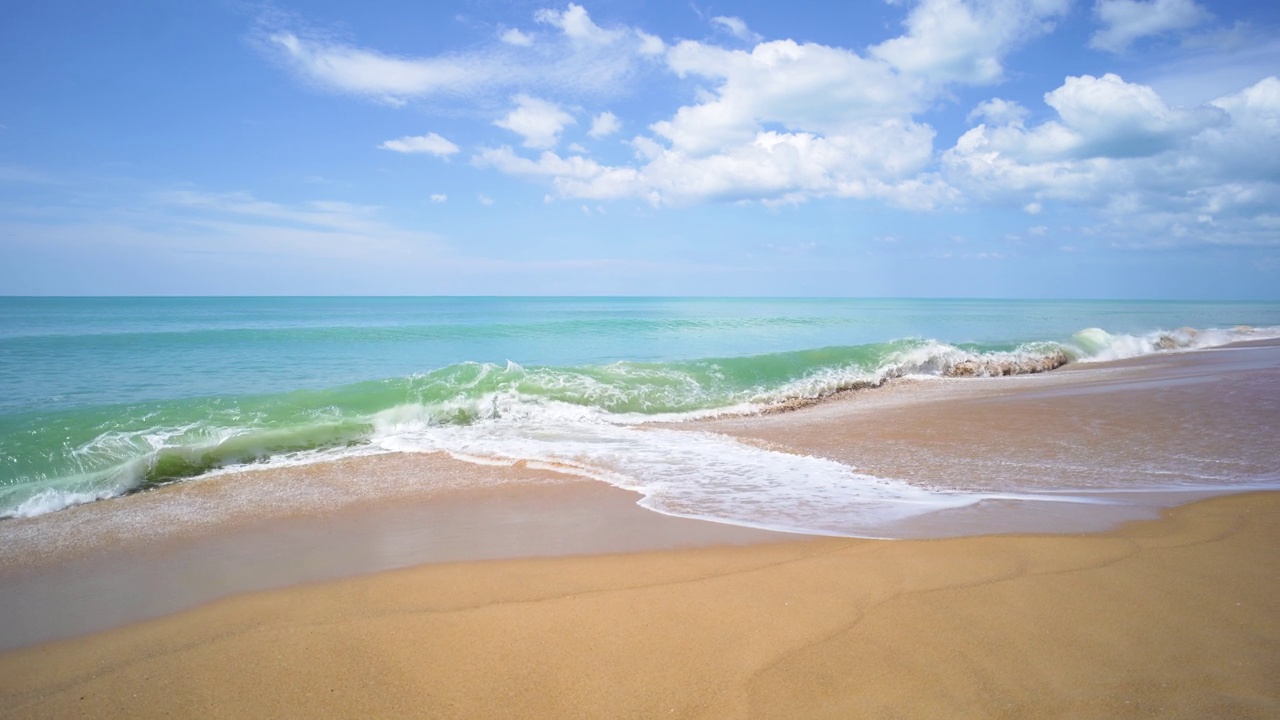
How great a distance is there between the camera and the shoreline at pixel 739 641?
103 inches

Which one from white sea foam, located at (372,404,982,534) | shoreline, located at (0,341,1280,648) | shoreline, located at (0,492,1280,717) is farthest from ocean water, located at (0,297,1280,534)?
shoreline, located at (0,492,1280,717)

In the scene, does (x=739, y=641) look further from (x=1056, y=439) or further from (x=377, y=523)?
(x=1056, y=439)

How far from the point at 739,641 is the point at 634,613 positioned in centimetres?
64

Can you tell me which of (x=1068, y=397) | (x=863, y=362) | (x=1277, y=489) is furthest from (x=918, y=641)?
(x=863, y=362)

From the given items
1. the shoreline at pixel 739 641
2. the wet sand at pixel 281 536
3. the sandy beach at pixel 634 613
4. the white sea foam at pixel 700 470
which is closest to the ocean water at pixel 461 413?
the white sea foam at pixel 700 470

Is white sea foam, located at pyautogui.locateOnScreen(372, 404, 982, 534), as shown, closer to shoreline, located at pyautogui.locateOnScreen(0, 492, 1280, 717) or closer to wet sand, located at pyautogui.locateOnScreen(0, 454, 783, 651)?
wet sand, located at pyautogui.locateOnScreen(0, 454, 783, 651)

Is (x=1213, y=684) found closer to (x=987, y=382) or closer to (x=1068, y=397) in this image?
(x=1068, y=397)

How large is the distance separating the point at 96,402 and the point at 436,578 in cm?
1115

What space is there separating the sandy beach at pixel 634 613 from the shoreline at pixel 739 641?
14 mm

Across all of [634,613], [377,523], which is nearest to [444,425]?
[377,523]

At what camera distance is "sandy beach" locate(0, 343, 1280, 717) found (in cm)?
267

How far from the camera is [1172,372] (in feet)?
47.4

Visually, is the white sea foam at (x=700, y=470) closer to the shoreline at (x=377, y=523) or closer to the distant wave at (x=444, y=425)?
the distant wave at (x=444, y=425)

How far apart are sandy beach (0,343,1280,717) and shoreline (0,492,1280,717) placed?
0.05 feet
